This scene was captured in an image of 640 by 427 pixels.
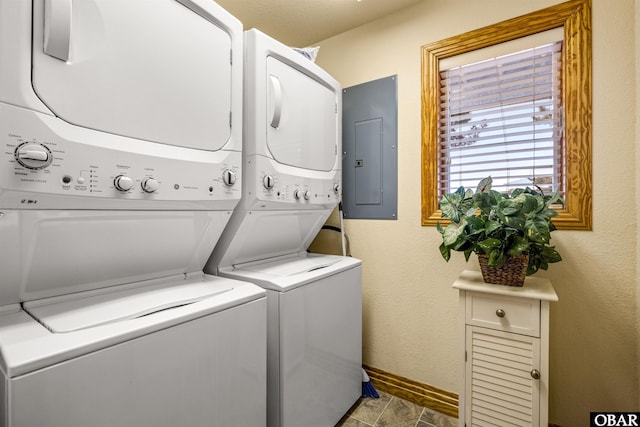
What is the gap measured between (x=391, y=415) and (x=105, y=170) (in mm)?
1976

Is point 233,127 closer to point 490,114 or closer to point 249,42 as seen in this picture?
point 249,42

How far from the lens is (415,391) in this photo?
201 centimetres

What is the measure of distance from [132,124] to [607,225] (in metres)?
2.09

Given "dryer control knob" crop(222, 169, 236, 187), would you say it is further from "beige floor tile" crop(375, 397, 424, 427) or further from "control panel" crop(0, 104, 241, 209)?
"beige floor tile" crop(375, 397, 424, 427)

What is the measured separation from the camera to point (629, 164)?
4.72 feet

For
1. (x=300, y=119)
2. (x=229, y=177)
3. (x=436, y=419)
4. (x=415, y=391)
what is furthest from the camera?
(x=415, y=391)

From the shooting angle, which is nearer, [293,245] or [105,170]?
[105,170]

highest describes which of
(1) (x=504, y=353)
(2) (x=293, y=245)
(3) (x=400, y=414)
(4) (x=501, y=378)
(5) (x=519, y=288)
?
(2) (x=293, y=245)

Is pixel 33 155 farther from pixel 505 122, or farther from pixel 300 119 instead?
pixel 505 122

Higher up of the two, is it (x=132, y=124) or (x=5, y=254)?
(x=132, y=124)

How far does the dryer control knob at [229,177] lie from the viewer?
1.33m

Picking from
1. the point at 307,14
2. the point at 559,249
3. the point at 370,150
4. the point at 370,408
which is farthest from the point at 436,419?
the point at 307,14

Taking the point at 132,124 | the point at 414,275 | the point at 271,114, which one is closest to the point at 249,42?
the point at 271,114

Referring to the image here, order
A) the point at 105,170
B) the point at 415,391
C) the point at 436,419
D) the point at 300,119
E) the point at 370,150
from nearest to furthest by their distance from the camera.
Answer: the point at 105,170 → the point at 300,119 → the point at 436,419 → the point at 415,391 → the point at 370,150
